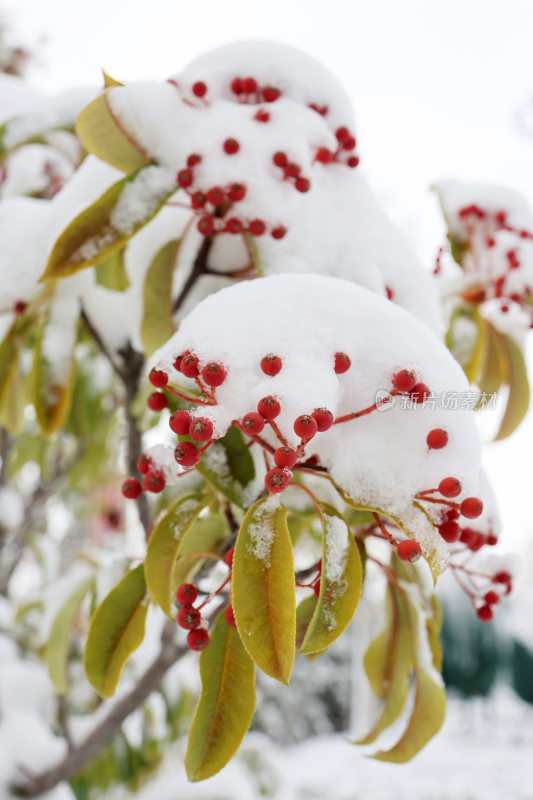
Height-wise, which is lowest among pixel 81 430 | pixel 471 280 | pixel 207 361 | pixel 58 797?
pixel 58 797

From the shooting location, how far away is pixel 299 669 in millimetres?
5273

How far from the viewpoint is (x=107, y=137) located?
704mm

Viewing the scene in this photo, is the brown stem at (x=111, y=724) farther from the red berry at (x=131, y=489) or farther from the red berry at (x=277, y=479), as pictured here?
the red berry at (x=277, y=479)

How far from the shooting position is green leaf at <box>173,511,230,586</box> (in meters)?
0.70

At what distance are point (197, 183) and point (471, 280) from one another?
1.69 feet

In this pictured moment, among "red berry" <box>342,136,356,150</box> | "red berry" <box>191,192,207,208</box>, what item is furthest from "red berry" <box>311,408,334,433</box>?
"red berry" <box>342,136,356,150</box>

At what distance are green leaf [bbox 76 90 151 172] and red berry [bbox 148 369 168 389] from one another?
0.34 metres

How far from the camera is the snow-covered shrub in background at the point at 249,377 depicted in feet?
1.53

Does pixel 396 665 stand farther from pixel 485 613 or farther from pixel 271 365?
pixel 271 365

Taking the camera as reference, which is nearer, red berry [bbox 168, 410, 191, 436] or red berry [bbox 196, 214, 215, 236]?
red berry [bbox 168, 410, 191, 436]

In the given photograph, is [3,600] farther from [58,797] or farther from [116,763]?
[58,797]

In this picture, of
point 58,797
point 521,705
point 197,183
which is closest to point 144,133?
point 197,183

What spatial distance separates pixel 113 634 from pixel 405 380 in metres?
0.36

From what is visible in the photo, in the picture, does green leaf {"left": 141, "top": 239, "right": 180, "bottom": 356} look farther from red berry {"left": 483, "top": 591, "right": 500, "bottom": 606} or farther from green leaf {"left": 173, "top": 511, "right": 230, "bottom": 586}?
red berry {"left": 483, "top": 591, "right": 500, "bottom": 606}
